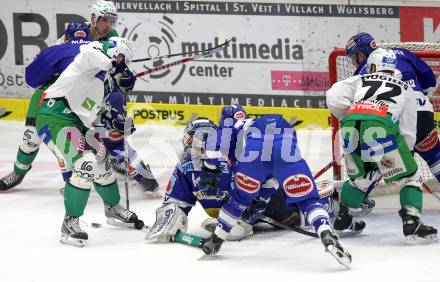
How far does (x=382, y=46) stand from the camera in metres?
8.30

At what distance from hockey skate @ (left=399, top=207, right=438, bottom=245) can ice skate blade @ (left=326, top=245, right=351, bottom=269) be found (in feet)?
2.18

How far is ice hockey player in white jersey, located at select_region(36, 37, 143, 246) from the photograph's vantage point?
7359 millimetres

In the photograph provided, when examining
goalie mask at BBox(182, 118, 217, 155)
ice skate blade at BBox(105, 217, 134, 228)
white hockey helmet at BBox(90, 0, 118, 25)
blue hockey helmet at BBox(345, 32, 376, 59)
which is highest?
white hockey helmet at BBox(90, 0, 118, 25)

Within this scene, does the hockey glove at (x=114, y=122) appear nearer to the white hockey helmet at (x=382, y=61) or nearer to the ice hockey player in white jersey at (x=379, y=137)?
the ice hockey player in white jersey at (x=379, y=137)

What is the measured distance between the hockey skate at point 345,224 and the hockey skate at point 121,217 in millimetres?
1190

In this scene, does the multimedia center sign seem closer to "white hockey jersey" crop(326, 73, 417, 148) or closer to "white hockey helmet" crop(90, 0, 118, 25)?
"white hockey helmet" crop(90, 0, 118, 25)

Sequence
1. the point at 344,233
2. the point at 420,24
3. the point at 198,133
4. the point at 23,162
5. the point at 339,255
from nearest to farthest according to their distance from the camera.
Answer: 1. the point at 339,255
2. the point at 198,133
3. the point at 344,233
4. the point at 23,162
5. the point at 420,24

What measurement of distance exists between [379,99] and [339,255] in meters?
1.09

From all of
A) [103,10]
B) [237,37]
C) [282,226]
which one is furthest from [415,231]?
[237,37]

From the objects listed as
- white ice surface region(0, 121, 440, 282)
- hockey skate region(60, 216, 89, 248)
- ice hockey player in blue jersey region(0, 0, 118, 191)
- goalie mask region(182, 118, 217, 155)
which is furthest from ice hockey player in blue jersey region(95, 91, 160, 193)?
goalie mask region(182, 118, 217, 155)

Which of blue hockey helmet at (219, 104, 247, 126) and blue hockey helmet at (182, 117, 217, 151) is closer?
blue hockey helmet at (182, 117, 217, 151)

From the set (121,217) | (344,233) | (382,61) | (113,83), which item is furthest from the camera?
(113,83)

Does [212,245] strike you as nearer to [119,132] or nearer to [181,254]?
[181,254]

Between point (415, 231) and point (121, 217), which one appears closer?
point (415, 231)
